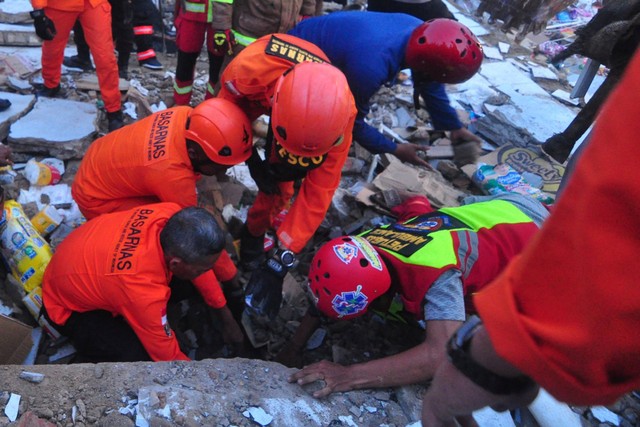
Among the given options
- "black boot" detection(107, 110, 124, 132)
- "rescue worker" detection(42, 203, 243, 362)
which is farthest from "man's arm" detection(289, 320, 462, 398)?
"black boot" detection(107, 110, 124, 132)

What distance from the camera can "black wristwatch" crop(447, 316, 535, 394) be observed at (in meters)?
0.90

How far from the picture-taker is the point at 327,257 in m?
2.25

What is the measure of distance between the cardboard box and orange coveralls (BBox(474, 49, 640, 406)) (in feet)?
7.37

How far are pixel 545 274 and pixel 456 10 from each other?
9.32m

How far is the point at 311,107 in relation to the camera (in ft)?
7.58

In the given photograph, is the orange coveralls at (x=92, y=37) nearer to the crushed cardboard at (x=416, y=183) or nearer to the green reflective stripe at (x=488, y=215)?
the crushed cardboard at (x=416, y=183)

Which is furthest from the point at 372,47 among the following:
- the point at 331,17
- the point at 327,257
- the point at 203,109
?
the point at 327,257

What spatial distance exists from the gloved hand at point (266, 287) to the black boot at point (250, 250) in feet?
2.42

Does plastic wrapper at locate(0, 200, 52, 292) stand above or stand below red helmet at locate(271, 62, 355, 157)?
below

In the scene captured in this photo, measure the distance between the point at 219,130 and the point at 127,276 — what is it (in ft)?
3.03

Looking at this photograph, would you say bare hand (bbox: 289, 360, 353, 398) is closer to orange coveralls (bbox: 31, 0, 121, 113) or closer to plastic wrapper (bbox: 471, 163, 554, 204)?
plastic wrapper (bbox: 471, 163, 554, 204)

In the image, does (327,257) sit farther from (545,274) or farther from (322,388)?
(545,274)

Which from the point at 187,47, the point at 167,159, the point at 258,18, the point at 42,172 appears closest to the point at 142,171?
the point at 167,159

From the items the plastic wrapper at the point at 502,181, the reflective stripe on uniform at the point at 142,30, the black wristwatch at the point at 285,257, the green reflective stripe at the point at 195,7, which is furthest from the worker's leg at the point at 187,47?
the plastic wrapper at the point at 502,181
